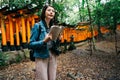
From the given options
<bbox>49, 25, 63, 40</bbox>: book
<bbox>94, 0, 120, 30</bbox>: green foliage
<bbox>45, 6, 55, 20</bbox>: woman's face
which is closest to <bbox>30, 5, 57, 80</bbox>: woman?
<bbox>45, 6, 55, 20</bbox>: woman's face

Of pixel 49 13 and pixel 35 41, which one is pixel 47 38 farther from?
pixel 49 13

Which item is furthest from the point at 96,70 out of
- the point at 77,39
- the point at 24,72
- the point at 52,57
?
the point at 77,39

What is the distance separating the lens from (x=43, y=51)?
12.4 ft

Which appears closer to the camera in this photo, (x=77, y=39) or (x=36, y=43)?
(x=36, y=43)

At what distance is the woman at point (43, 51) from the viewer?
149 inches

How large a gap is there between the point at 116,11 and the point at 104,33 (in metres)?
15.1

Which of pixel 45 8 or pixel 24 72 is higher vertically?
pixel 45 8

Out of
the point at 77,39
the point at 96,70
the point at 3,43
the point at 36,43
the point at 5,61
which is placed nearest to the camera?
the point at 36,43

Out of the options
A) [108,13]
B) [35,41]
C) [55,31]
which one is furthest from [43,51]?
[108,13]

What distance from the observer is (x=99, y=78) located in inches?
428

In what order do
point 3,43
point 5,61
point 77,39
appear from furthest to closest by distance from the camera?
point 77,39, point 3,43, point 5,61

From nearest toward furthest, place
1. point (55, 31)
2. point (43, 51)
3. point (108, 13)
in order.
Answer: point (55, 31), point (43, 51), point (108, 13)

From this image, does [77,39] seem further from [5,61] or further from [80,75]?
[80,75]

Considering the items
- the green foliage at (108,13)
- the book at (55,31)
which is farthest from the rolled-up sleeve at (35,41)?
the green foliage at (108,13)
